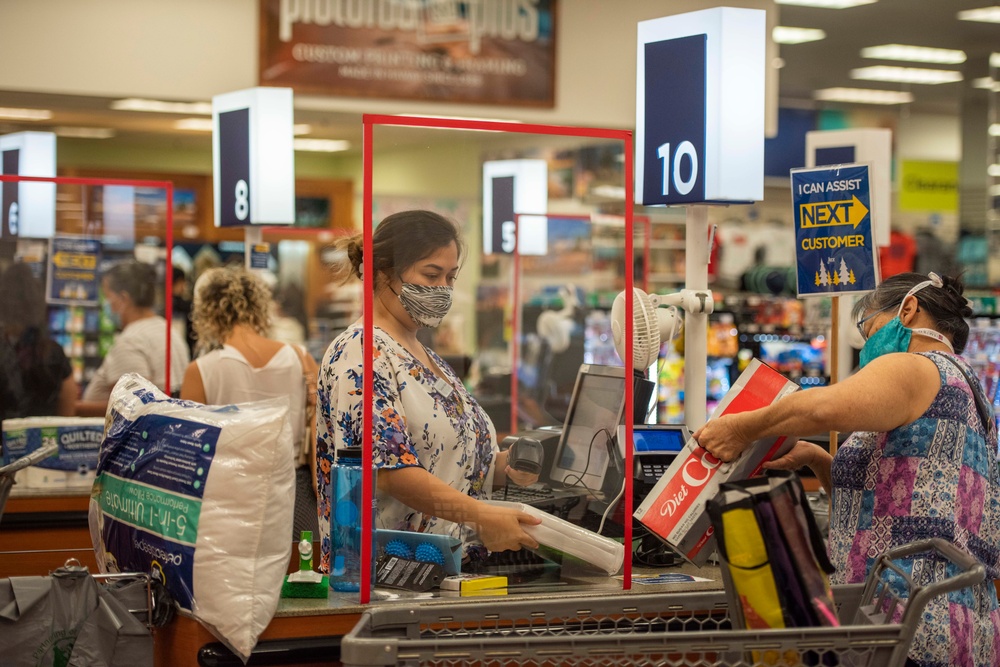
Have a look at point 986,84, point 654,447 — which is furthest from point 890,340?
point 986,84

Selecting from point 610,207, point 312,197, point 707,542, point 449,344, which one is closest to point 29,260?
point 449,344

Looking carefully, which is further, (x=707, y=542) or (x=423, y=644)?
(x=707, y=542)

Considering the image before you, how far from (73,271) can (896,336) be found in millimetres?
3993

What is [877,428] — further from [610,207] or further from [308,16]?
[610,207]

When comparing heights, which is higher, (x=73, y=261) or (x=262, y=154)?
(x=262, y=154)

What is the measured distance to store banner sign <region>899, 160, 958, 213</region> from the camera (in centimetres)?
1619

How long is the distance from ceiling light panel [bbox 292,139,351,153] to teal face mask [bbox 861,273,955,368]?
448 inches

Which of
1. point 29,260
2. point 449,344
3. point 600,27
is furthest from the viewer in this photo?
point 600,27

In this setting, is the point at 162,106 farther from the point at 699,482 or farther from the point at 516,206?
the point at 699,482

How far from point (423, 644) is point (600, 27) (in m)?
8.59

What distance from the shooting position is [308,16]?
29.5 feet

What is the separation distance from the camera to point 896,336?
2455 mm

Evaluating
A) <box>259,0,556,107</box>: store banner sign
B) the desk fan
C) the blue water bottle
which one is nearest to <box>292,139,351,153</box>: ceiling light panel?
<box>259,0,556,107</box>: store banner sign

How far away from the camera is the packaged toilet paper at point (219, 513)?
214cm
